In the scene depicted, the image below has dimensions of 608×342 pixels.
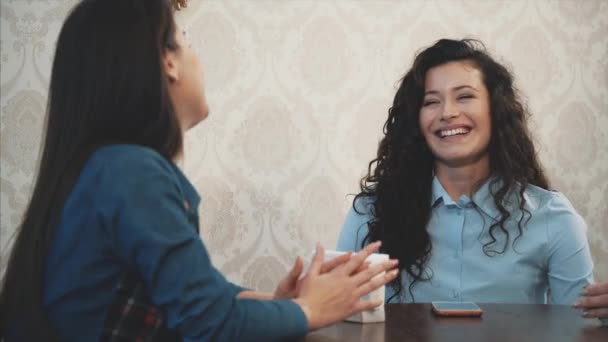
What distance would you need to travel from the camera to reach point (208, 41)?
226 cm

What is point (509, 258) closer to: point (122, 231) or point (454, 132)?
point (454, 132)

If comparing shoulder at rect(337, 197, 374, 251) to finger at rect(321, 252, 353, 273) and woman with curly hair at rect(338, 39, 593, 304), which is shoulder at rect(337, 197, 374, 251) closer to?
woman with curly hair at rect(338, 39, 593, 304)

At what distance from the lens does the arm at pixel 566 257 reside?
5.24 ft

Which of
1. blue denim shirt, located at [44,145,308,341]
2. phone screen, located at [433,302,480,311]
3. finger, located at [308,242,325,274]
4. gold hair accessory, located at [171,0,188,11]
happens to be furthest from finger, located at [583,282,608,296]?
gold hair accessory, located at [171,0,188,11]

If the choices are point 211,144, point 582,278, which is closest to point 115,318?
point 582,278

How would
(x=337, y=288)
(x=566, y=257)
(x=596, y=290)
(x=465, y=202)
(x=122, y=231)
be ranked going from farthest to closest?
(x=465, y=202)
(x=566, y=257)
(x=596, y=290)
(x=337, y=288)
(x=122, y=231)

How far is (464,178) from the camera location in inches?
72.1

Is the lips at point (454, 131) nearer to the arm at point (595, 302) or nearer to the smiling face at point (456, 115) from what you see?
the smiling face at point (456, 115)

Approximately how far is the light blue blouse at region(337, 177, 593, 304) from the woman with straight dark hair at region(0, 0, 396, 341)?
798 mm

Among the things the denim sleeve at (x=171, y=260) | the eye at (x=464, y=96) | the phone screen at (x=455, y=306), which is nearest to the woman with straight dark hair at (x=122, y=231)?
the denim sleeve at (x=171, y=260)

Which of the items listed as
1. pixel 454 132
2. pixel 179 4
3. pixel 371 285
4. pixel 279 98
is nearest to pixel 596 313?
pixel 371 285

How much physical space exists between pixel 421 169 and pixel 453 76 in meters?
0.31

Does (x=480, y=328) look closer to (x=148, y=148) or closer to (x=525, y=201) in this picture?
(x=148, y=148)

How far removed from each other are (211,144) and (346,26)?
0.68 meters
